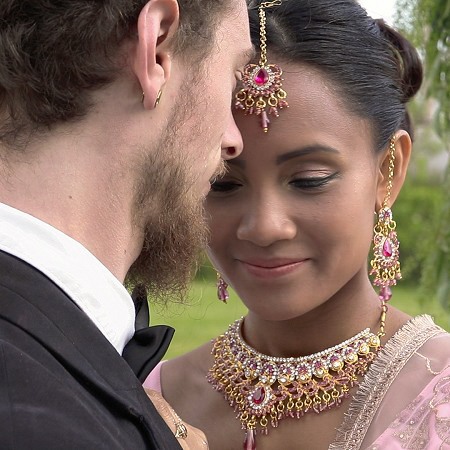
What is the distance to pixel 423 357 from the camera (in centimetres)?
250

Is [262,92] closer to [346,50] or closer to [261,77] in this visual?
[261,77]

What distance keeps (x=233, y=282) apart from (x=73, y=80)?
0.95 m

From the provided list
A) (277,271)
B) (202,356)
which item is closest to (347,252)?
(277,271)

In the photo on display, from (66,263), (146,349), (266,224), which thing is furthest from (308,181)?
(66,263)

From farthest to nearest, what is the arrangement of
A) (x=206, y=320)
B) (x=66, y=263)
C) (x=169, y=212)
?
(x=206, y=320), (x=169, y=212), (x=66, y=263)

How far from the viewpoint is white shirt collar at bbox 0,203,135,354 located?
1679 mm

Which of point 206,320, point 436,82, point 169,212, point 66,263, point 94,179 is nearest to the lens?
point 66,263

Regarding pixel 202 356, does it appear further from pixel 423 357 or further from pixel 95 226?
pixel 95 226

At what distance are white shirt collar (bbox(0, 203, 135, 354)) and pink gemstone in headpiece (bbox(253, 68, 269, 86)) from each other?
92 cm

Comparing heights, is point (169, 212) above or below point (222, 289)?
above

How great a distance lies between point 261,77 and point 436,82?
1.63 meters

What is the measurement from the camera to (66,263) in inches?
67.3

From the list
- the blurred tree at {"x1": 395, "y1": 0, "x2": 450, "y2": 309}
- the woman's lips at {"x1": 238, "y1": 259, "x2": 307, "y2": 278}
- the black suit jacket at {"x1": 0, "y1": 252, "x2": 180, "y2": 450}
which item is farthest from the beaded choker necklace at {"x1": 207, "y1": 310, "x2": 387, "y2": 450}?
the blurred tree at {"x1": 395, "y1": 0, "x2": 450, "y2": 309}

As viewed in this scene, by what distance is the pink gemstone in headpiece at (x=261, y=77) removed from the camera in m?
2.53
